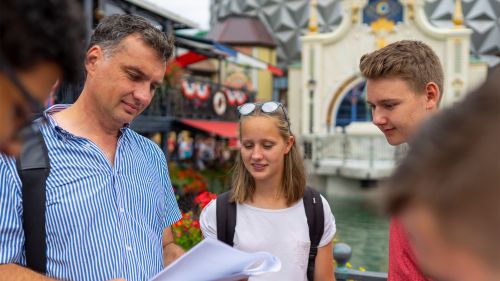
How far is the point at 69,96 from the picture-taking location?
844 cm

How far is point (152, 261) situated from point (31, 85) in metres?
1.56

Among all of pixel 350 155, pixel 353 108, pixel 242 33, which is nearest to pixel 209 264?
pixel 350 155

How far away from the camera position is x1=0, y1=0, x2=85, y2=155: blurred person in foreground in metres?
0.84

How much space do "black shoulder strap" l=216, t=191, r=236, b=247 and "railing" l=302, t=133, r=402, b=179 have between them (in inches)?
648

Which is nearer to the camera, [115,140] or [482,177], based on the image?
[482,177]

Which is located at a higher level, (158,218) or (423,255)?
(423,255)

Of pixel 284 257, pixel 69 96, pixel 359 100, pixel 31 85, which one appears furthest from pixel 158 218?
pixel 359 100

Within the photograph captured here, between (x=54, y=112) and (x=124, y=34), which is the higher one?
(x=124, y=34)

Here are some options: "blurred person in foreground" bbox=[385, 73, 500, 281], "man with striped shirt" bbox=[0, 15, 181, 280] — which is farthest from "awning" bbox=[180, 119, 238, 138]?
"blurred person in foreground" bbox=[385, 73, 500, 281]

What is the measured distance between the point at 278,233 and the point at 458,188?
201 centimetres

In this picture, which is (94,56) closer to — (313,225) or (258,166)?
(258,166)

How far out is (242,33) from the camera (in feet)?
98.0

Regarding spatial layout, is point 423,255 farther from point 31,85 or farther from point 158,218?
point 158,218

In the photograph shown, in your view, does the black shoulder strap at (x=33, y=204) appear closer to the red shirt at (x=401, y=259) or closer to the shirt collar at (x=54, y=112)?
the shirt collar at (x=54, y=112)
